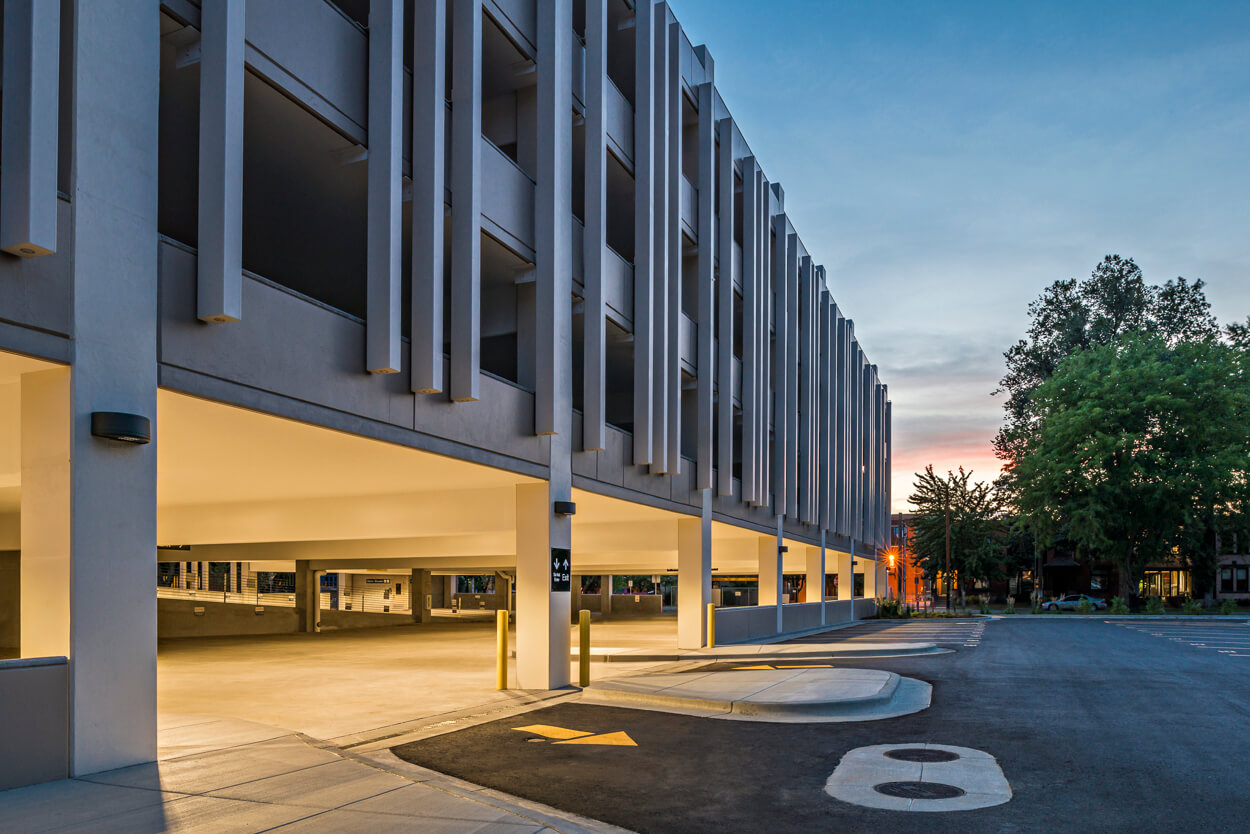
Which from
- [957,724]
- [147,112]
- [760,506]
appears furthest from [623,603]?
[147,112]

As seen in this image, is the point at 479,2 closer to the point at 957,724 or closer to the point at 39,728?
the point at 39,728

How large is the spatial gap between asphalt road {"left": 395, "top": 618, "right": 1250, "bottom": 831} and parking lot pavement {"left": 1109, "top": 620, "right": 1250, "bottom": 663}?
11.3 metres

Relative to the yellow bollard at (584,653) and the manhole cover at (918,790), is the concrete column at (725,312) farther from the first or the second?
the manhole cover at (918,790)

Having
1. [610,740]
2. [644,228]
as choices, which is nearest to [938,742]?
[610,740]

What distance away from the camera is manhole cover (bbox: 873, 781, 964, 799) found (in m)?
8.81

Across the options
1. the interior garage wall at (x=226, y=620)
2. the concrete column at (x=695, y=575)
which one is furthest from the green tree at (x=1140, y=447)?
the interior garage wall at (x=226, y=620)

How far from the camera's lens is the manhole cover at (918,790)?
8.81 metres

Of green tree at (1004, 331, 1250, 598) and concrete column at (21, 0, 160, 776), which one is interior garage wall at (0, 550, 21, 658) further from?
green tree at (1004, 331, 1250, 598)

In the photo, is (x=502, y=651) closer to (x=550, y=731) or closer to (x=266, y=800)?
(x=550, y=731)

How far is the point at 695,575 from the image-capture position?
2566 cm

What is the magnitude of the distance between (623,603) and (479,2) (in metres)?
54.2

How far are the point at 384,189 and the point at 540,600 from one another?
24.4 ft

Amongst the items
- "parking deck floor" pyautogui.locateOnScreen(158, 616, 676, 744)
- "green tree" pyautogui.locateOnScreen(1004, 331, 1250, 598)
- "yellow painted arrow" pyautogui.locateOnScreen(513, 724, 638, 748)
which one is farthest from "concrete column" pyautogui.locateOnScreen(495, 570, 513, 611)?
"yellow painted arrow" pyautogui.locateOnScreen(513, 724, 638, 748)

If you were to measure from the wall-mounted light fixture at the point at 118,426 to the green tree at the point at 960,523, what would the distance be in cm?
6259
